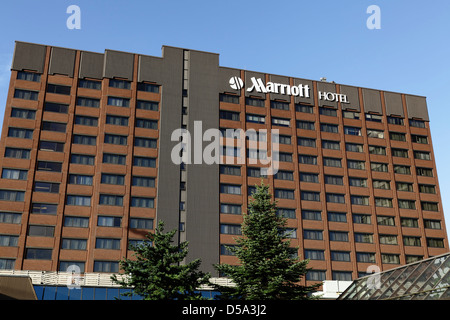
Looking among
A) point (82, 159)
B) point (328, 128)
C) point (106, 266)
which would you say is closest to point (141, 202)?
point (106, 266)

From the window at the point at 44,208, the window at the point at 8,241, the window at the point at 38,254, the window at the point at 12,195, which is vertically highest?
the window at the point at 12,195

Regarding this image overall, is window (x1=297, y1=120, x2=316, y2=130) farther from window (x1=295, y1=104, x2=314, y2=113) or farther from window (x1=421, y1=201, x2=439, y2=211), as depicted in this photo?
window (x1=421, y1=201, x2=439, y2=211)

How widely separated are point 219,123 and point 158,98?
9.99 meters

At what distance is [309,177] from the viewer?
3031 inches

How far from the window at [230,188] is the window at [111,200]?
48.1 feet

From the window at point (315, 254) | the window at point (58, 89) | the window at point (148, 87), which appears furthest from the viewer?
the window at point (148, 87)

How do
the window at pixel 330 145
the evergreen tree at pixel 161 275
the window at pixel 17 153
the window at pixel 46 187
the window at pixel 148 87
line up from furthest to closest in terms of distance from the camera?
1. the window at pixel 330 145
2. the window at pixel 148 87
3. the window at pixel 17 153
4. the window at pixel 46 187
5. the evergreen tree at pixel 161 275

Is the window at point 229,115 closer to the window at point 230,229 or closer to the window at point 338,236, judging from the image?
the window at point 230,229

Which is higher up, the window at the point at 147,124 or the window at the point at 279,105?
the window at the point at 279,105

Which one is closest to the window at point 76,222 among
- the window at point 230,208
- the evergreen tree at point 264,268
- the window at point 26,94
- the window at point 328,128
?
the window at point 26,94

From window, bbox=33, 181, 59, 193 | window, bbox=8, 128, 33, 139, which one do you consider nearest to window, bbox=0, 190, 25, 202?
window, bbox=33, 181, 59, 193

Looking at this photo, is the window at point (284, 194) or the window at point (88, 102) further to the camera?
the window at point (284, 194)

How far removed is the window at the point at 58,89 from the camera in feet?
230

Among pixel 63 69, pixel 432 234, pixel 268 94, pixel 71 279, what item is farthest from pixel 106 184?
pixel 432 234
